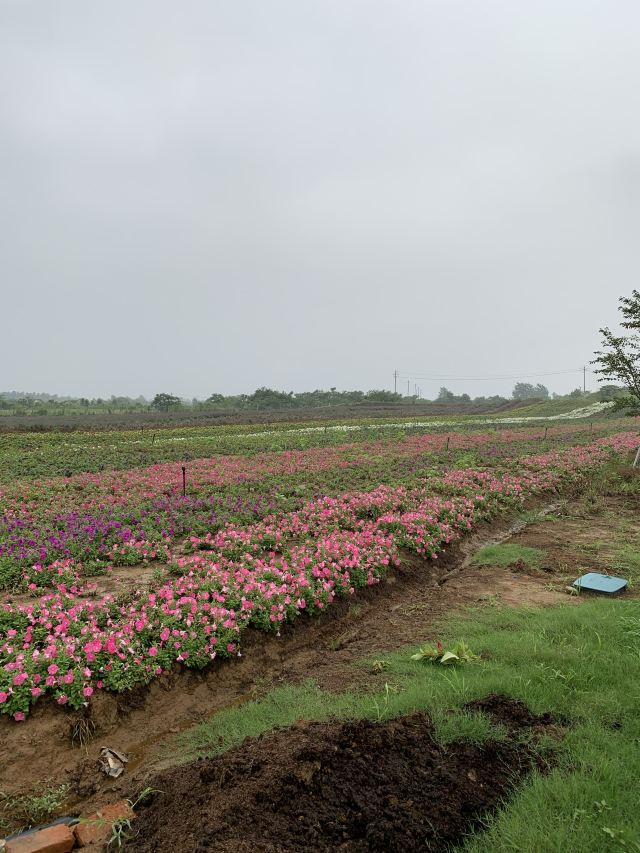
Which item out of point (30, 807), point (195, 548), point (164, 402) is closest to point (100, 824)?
point (30, 807)

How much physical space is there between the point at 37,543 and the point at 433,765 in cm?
706

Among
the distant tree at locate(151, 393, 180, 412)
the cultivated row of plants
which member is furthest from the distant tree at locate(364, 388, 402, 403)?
the cultivated row of plants

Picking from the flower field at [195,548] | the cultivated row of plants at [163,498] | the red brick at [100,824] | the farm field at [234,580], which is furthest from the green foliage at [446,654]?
the cultivated row of plants at [163,498]

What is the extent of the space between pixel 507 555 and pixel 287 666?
4736mm

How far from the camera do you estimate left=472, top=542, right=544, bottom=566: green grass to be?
7965 millimetres

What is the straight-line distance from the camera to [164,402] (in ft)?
204

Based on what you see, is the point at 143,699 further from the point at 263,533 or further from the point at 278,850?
the point at 263,533

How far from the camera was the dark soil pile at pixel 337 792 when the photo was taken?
8.21 feet

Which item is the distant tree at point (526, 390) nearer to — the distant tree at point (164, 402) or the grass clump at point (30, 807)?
the distant tree at point (164, 402)

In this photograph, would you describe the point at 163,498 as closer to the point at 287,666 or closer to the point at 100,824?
the point at 287,666

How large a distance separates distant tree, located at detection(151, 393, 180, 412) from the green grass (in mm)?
57433

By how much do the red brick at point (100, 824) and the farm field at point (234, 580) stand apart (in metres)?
0.21

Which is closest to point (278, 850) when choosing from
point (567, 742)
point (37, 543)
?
point (567, 742)

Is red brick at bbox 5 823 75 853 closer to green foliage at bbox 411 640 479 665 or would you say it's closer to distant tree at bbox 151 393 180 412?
green foliage at bbox 411 640 479 665
